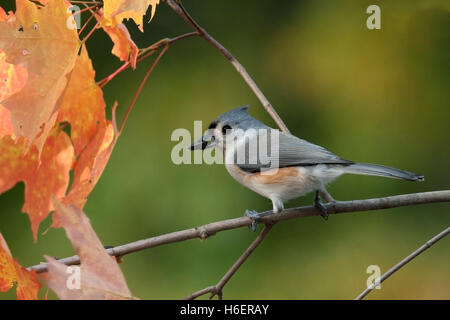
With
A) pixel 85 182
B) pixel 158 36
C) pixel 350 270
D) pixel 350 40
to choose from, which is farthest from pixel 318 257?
pixel 85 182

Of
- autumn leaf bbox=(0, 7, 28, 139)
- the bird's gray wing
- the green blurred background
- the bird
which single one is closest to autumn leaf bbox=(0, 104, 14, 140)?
autumn leaf bbox=(0, 7, 28, 139)

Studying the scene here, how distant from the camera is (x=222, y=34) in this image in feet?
7.43

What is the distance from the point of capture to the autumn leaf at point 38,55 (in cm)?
88

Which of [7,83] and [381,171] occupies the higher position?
[7,83]

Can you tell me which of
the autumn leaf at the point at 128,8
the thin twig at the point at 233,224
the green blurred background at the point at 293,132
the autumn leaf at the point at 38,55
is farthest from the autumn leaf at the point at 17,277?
the green blurred background at the point at 293,132

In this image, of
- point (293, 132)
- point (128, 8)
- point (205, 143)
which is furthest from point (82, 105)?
point (293, 132)

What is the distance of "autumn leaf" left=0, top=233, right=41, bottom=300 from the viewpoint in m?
0.90

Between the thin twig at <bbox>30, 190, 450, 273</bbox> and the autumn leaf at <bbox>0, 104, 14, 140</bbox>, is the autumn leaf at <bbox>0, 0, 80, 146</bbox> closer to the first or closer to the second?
the autumn leaf at <bbox>0, 104, 14, 140</bbox>

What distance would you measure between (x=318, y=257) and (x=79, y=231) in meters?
1.24

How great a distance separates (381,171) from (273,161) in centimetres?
32

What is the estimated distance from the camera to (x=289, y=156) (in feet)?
4.64

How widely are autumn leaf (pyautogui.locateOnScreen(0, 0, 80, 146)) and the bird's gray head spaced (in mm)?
605

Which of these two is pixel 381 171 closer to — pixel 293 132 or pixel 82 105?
pixel 82 105

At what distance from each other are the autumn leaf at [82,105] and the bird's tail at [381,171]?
0.54 metres
